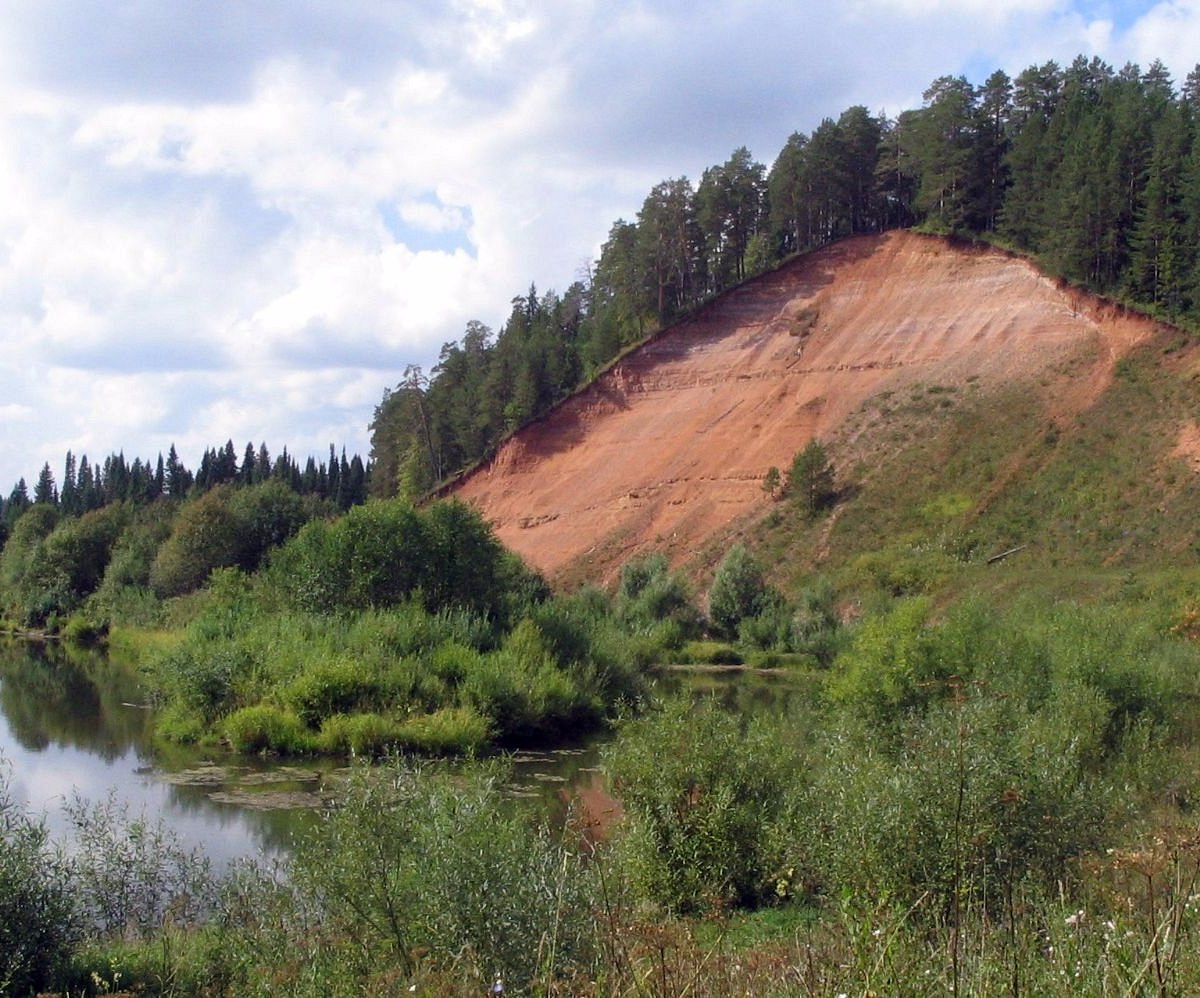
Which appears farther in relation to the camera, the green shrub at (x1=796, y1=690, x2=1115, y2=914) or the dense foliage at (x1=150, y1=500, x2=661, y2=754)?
the dense foliage at (x1=150, y1=500, x2=661, y2=754)

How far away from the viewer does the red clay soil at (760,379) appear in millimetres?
59750

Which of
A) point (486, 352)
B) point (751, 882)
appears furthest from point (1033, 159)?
point (751, 882)

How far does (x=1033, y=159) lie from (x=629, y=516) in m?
28.5

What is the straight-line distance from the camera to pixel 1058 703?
18.1m

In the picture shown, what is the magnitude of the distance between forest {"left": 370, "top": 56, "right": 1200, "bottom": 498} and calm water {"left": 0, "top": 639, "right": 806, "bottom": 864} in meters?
34.7

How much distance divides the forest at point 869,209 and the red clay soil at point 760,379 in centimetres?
204

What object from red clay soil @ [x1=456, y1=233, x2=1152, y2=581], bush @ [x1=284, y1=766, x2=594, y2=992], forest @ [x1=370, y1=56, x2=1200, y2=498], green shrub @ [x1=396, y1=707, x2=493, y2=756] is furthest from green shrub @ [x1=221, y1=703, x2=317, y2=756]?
forest @ [x1=370, y1=56, x2=1200, y2=498]

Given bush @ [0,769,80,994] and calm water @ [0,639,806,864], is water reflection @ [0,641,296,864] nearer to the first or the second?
calm water @ [0,639,806,864]

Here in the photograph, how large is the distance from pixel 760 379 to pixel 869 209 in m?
15.8

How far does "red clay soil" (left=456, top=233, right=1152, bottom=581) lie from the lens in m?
59.8

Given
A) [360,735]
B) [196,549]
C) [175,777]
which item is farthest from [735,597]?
[175,777]

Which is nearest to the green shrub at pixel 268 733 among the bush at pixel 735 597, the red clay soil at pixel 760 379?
the bush at pixel 735 597

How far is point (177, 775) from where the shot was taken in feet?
78.9

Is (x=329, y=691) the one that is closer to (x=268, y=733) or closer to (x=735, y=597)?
(x=268, y=733)
